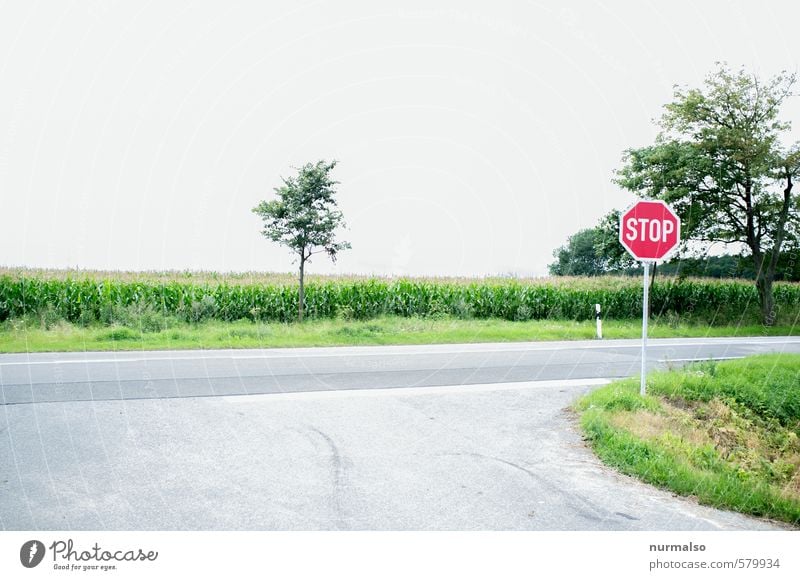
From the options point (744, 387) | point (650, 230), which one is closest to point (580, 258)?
point (744, 387)

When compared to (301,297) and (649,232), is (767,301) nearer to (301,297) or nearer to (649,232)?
(301,297)

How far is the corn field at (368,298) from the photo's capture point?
17312 millimetres

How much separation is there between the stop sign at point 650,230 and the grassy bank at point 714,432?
196 centimetres

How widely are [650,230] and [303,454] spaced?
18.2 ft

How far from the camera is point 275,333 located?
16.3 meters

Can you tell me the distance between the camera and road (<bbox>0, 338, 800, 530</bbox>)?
12.7 feet

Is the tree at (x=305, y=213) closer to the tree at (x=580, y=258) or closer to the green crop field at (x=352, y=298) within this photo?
the green crop field at (x=352, y=298)

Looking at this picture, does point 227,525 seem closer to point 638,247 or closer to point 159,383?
point 159,383

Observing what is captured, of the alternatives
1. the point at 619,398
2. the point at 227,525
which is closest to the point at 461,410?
the point at 619,398

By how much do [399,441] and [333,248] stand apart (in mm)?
11613

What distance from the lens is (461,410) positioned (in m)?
7.20

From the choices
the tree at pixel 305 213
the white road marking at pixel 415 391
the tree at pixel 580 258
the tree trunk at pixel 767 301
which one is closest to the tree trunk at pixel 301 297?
the tree at pixel 305 213

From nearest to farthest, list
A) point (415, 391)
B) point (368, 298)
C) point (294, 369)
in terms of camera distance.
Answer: point (415, 391) → point (294, 369) → point (368, 298)
